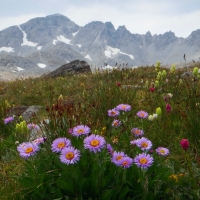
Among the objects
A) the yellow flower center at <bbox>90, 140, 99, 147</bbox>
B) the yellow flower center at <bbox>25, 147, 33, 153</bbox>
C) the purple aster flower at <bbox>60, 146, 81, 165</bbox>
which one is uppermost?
the yellow flower center at <bbox>90, 140, 99, 147</bbox>

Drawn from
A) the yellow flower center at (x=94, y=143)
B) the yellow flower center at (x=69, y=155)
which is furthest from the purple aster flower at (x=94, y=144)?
the yellow flower center at (x=69, y=155)

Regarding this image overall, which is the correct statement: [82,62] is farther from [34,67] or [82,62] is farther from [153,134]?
[34,67]

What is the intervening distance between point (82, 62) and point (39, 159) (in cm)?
2046

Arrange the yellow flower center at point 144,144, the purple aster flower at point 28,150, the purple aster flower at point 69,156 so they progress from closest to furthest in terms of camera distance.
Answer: the purple aster flower at point 69,156 → the purple aster flower at point 28,150 → the yellow flower center at point 144,144

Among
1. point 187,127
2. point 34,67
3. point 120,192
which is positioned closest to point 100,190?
Answer: point 120,192

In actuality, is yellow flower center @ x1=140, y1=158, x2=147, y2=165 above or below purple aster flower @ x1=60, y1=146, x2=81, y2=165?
below

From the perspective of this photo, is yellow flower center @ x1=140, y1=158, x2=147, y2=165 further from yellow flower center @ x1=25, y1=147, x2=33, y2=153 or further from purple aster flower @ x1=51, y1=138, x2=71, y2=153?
yellow flower center @ x1=25, y1=147, x2=33, y2=153

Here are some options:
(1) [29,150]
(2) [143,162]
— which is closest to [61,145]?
(1) [29,150]

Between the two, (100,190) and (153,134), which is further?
(153,134)

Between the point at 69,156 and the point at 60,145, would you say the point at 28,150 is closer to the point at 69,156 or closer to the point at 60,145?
the point at 60,145

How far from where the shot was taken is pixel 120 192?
211 centimetres

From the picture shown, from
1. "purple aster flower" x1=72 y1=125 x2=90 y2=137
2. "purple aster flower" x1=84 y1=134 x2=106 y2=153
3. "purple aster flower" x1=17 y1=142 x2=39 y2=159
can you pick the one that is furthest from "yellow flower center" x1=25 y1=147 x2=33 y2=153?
"purple aster flower" x1=84 y1=134 x2=106 y2=153

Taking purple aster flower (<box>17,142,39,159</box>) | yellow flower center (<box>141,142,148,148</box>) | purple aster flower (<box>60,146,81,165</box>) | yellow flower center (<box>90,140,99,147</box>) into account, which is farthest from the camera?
yellow flower center (<box>141,142,148,148</box>)

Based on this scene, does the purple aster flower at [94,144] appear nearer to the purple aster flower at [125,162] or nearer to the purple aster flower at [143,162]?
the purple aster flower at [125,162]
